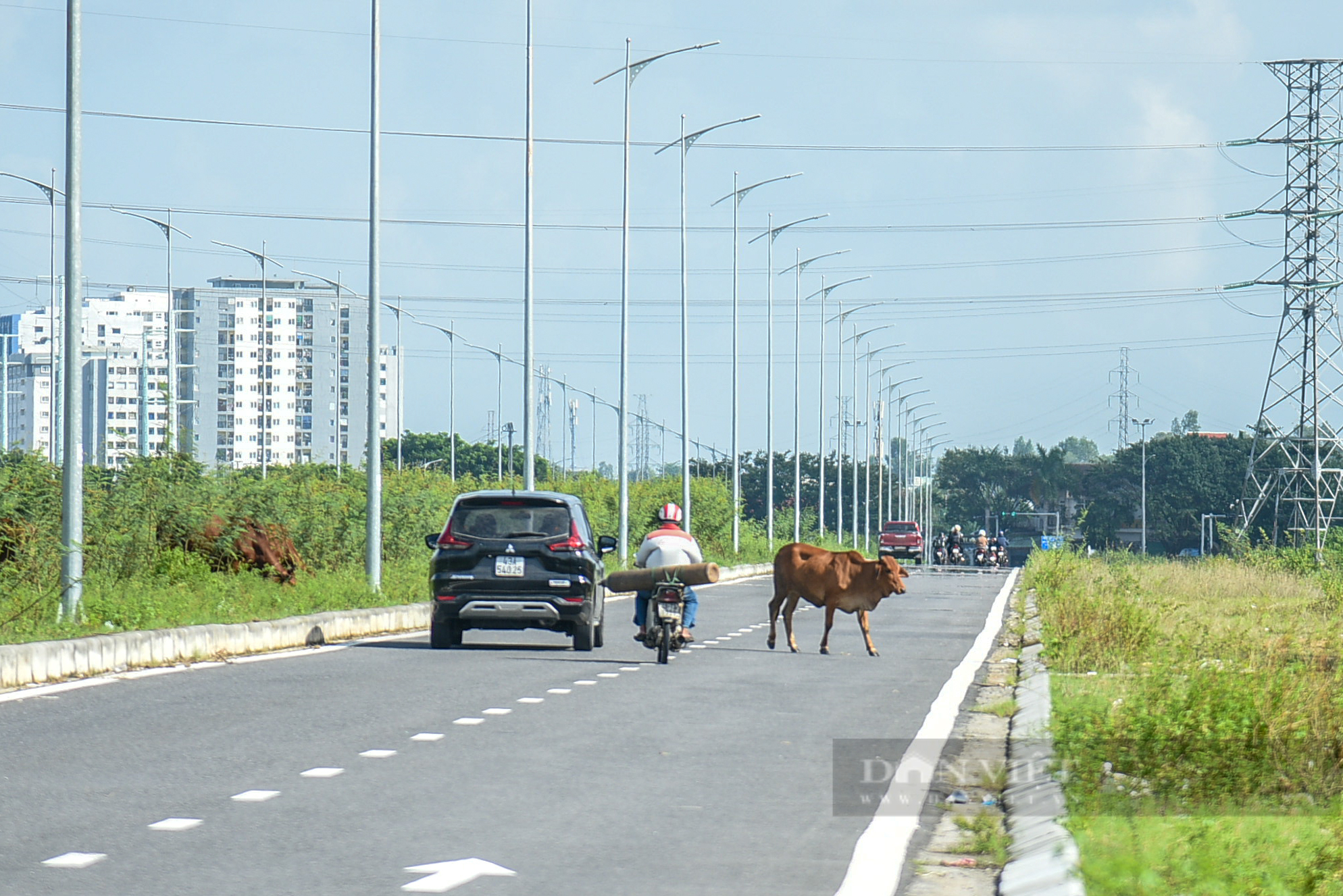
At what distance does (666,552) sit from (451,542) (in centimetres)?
250

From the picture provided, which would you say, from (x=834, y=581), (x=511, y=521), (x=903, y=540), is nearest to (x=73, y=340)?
(x=511, y=521)

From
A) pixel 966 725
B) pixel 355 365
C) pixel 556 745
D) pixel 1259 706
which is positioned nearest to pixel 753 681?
pixel 966 725

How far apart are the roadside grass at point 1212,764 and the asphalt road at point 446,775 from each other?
1.25m

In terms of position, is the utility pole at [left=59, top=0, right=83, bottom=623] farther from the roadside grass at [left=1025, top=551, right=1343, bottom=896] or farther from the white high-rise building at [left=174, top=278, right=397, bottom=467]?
the white high-rise building at [left=174, top=278, right=397, bottom=467]

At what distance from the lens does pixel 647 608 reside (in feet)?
63.7

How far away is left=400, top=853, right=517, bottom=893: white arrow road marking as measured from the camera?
7.05 m

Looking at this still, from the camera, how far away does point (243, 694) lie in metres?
14.3

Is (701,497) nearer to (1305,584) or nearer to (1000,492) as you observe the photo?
(1305,584)

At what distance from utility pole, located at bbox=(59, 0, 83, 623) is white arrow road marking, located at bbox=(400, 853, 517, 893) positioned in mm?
10760

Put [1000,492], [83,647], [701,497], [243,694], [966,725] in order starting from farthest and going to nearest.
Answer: [1000,492] < [701,497] < [83,647] < [243,694] < [966,725]

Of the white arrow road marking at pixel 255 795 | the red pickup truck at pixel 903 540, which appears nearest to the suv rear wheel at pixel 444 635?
the white arrow road marking at pixel 255 795

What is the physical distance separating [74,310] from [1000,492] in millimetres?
141730

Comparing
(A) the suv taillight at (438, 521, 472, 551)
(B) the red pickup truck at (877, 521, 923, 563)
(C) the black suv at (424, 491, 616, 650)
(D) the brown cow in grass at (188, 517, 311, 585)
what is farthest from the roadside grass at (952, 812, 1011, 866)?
(B) the red pickup truck at (877, 521, 923, 563)

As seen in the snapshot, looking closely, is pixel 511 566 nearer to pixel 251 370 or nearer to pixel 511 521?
pixel 511 521
